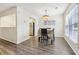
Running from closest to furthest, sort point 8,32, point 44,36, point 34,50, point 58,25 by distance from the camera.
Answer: point 34,50, point 44,36, point 8,32, point 58,25

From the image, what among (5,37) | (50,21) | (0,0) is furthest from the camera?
(50,21)

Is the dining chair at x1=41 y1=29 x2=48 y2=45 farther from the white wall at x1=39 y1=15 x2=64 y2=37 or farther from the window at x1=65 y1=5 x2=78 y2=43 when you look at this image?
the white wall at x1=39 y1=15 x2=64 y2=37

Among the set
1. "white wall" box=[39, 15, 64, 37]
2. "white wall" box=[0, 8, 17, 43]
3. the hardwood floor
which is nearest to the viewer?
the hardwood floor

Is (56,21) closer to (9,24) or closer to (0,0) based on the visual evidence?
(9,24)

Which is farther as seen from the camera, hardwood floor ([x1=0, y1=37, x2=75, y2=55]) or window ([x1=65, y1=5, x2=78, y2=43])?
hardwood floor ([x1=0, y1=37, x2=75, y2=55])

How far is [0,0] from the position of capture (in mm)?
2527

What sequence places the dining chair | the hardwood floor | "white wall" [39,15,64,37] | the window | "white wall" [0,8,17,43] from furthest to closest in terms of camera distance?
"white wall" [39,15,64,37] → the dining chair → "white wall" [0,8,17,43] → the hardwood floor → the window

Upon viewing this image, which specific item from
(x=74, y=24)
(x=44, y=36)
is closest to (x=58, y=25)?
(x=44, y=36)

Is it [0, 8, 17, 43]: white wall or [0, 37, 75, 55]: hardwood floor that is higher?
[0, 8, 17, 43]: white wall

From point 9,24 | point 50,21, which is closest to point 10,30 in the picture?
point 9,24

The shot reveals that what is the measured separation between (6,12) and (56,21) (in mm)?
4240

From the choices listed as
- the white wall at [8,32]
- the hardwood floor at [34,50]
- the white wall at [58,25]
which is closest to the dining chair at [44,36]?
the hardwood floor at [34,50]

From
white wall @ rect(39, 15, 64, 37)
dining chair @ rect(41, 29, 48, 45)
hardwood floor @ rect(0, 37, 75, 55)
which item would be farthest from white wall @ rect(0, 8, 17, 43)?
white wall @ rect(39, 15, 64, 37)

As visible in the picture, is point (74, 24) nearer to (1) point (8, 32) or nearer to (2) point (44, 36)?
(2) point (44, 36)
